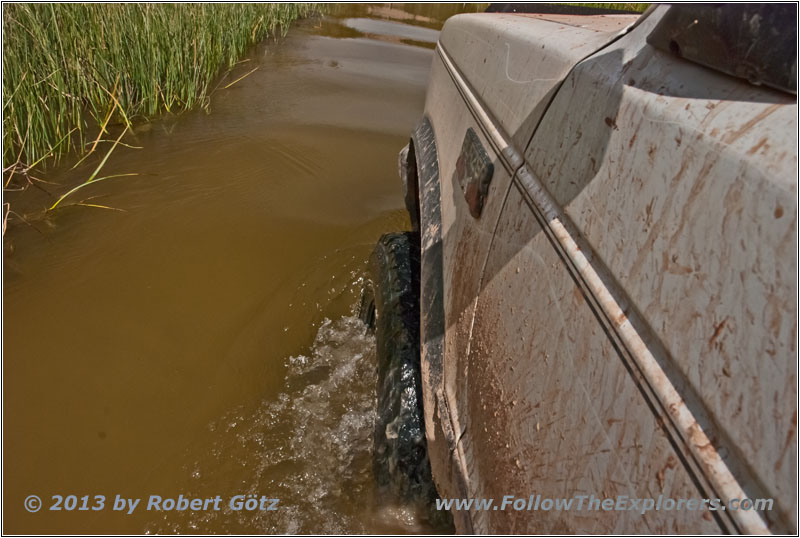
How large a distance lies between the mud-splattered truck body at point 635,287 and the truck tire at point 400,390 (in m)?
Answer: 0.19

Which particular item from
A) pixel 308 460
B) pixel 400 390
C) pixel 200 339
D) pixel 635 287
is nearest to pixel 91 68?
pixel 200 339

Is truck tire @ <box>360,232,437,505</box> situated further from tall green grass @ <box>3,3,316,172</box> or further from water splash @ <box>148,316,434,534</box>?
tall green grass @ <box>3,3,316,172</box>

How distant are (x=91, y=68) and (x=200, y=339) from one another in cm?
243

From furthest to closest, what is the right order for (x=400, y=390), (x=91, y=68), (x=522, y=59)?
(x=91, y=68) → (x=400, y=390) → (x=522, y=59)

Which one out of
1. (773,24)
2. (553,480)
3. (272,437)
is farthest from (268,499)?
(773,24)

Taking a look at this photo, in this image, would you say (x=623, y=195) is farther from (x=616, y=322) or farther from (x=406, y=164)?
(x=406, y=164)

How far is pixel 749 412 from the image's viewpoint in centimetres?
50

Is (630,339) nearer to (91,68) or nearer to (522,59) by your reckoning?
(522,59)

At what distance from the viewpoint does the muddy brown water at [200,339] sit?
1604 mm

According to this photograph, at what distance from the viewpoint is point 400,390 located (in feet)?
4.81

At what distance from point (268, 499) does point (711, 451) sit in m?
1.36

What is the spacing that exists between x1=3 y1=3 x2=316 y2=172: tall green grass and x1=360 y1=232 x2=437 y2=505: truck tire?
211 centimetres

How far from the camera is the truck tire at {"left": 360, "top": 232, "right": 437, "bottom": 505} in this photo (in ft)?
4.45

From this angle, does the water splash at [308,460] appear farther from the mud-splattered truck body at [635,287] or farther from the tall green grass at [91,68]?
the tall green grass at [91,68]
